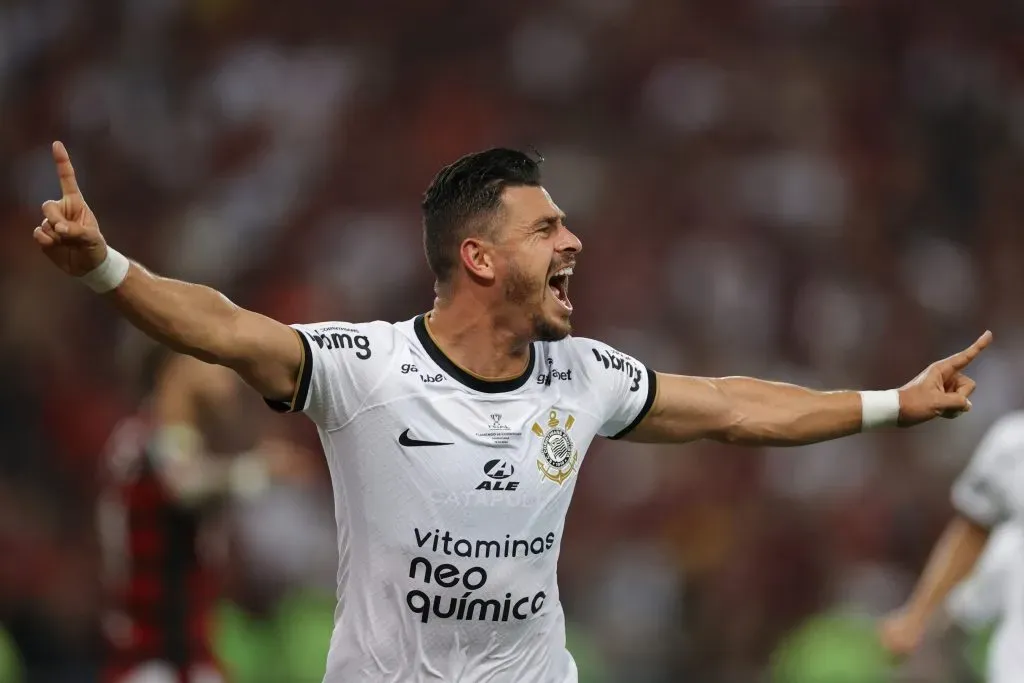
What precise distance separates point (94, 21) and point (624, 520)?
6.12 metres

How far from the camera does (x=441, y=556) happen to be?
4.13m

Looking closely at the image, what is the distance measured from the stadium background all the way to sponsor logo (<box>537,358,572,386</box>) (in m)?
5.30

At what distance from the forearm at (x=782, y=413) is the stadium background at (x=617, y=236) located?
4.77 meters

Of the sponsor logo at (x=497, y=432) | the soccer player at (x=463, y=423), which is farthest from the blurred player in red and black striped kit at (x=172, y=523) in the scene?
the sponsor logo at (x=497, y=432)

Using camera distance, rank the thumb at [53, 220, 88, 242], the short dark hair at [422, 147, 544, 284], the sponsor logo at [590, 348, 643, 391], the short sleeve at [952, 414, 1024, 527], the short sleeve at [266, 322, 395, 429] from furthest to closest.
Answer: the short sleeve at [952, 414, 1024, 527] < the sponsor logo at [590, 348, 643, 391] < the short dark hair at [422, 147, 544, 284] < the short sleeve at [266, 322, 395, 429] < the thumb at [53, 220, 88, 242]

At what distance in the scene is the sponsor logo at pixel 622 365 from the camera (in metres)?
4.53

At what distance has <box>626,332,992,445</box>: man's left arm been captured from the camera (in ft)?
15.0

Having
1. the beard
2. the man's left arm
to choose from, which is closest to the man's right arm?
the beard

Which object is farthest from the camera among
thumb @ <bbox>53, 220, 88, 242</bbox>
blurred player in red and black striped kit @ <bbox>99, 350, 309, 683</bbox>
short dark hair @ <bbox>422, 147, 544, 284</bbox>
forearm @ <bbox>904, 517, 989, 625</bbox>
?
blurred player in red and black striped kit @ <bbox>99, 350, 309, 683</bbox>

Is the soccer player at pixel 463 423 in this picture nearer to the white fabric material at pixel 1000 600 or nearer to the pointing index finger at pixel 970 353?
the pointing index finger at pixel 970 353

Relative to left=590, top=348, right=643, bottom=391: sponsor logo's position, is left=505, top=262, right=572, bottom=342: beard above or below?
above

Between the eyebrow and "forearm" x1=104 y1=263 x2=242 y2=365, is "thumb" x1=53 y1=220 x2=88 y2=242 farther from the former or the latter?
the eyebrow

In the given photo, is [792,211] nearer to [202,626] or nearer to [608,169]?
[608,169]

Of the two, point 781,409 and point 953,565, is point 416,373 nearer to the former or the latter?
point 781,409
